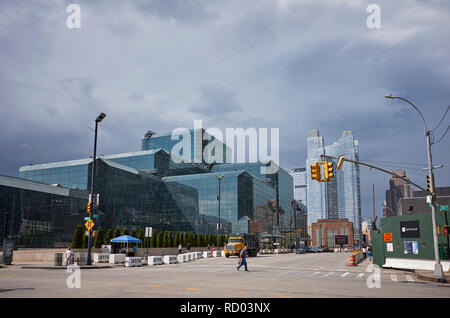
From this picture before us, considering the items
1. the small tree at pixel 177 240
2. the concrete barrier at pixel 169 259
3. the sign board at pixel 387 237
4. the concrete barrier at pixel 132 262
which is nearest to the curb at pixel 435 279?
the sign board at pixel 387 237

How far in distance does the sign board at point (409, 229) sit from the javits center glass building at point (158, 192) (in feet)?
220

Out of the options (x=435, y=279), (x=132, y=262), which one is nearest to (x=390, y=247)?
(x=435, y=279)

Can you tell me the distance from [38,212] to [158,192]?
149ft

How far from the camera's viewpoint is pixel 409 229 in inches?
1182

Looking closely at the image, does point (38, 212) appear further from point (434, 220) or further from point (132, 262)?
point (434, 220)

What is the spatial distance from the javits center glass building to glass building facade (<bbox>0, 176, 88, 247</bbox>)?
38.8 ft

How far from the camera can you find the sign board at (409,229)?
96.7 ft

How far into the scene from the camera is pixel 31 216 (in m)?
67.0

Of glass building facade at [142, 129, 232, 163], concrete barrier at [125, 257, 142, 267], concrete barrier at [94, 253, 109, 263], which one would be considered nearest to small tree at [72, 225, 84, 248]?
concrete barrier at [94, 253, 109, 263]

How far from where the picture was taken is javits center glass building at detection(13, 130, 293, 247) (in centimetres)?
9456

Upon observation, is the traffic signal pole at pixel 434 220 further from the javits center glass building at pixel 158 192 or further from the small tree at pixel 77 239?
the javits center glass building at pixel 158 192

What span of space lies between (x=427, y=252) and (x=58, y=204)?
63.2 metres
